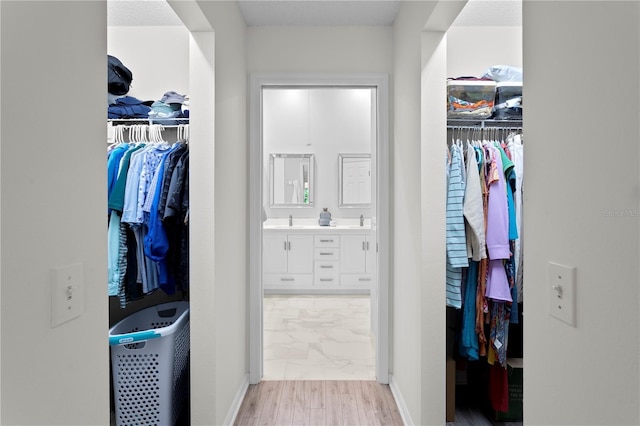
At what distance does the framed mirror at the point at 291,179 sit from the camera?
5.39 m

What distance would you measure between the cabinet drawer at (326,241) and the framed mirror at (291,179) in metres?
0.60

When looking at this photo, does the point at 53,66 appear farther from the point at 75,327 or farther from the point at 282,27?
the point at 282,27

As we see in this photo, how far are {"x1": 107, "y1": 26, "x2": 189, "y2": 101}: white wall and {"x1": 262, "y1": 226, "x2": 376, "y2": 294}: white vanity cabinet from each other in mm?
2489

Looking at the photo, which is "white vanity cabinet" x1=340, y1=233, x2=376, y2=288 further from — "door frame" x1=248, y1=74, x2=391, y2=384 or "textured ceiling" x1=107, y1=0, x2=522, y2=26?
"textured ceiling" x1=107, y1=0, x2=522, y2=26

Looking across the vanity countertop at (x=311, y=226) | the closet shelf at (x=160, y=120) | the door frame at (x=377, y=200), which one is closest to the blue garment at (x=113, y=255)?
the closet shelf at (x=160, y=120)

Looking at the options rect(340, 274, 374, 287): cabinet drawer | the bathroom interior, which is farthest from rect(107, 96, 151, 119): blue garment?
rect(340, 274, 374, 287): cabinet drawer

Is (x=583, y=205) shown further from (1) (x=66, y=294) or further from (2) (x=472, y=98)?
(2) (x=472, y=98)

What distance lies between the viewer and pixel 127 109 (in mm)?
2488

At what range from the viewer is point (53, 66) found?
77 cm

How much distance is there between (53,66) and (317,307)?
13.5 ft

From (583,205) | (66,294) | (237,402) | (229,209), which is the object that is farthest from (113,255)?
(583,205)

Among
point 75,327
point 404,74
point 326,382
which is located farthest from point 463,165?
point 75,327

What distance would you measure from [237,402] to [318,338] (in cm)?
131

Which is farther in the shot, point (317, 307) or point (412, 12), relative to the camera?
point (317, 307)
